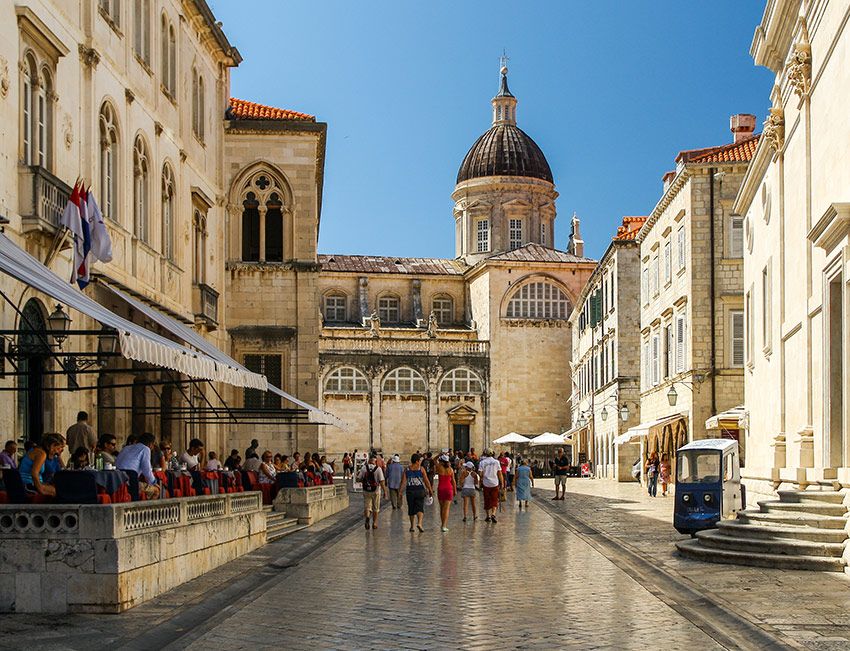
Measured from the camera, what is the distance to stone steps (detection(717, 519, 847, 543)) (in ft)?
54.3

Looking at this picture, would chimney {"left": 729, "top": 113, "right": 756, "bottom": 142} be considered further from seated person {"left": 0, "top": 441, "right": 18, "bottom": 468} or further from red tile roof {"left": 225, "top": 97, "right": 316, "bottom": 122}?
seated person {"left": 0, "top": 441, "right": 18, "bottom": 468}

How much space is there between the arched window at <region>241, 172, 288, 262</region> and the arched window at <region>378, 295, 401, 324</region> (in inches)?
1903

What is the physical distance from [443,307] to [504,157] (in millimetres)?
11633

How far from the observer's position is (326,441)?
76.1m

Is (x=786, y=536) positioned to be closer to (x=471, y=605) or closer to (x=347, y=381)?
(x=471, y=605)

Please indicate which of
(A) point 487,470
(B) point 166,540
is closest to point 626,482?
(A) point 487,470

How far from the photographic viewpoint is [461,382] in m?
79.0

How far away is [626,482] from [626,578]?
41.9 m

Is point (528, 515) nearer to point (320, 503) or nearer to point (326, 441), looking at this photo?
point (320, 503)

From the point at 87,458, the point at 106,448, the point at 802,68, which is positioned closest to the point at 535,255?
the point at 802,68

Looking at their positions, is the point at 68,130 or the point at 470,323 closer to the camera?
the point at 68,130

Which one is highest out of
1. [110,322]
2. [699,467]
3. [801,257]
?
[801,257]

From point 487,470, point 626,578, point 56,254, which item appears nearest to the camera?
point 626,578

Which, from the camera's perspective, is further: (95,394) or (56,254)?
(95,394)
